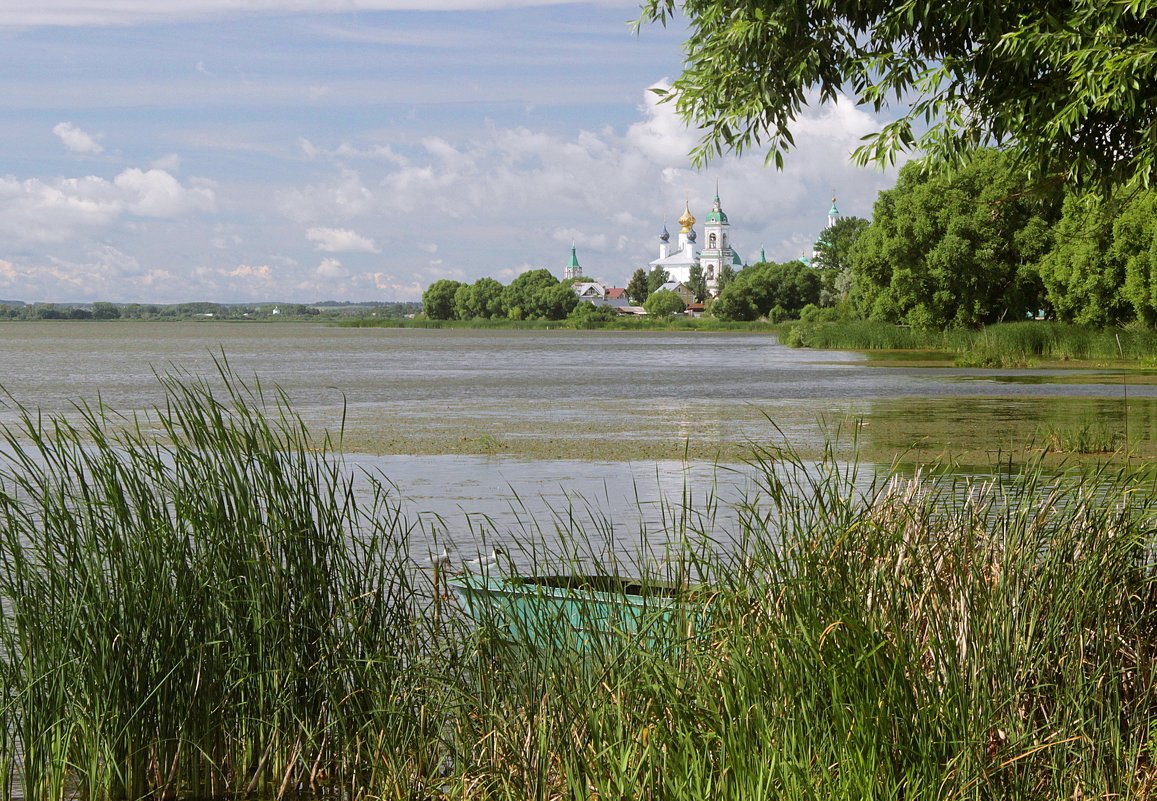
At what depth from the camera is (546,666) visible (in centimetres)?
440

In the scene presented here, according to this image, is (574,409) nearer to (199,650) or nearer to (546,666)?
(199,650)

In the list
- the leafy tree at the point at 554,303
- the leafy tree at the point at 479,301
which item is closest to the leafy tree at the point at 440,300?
the leafy tree at the point at 479,301

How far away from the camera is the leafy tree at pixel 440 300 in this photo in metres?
180

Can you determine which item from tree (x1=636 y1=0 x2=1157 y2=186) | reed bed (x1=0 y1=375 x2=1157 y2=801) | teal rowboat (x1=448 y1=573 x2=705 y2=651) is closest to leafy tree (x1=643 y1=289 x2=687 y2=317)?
tree (x1=636 y1=0 x2=1157 y2=186)

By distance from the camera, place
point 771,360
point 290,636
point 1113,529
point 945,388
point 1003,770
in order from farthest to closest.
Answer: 1. point 771,360
2. point 945,388
3. point 1113,529
4. point 290,636
5. point 1003,770

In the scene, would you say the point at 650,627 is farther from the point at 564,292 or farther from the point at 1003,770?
the point at 564,292

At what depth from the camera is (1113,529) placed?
5020mm

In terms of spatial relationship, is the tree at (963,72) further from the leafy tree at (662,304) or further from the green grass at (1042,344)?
the leafy tree at (662,304)

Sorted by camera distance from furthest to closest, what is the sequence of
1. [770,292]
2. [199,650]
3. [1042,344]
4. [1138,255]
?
[770,292], [1042,344], [1138,255], [199,650]

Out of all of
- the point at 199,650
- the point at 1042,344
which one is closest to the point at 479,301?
the point at 1042,344

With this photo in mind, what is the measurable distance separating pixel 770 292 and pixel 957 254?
78.2 meters

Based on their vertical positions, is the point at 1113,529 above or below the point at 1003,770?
above

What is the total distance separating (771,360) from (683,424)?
30213 millimetres

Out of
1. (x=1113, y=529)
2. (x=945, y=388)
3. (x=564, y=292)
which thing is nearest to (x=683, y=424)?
(x=945, y=388)
